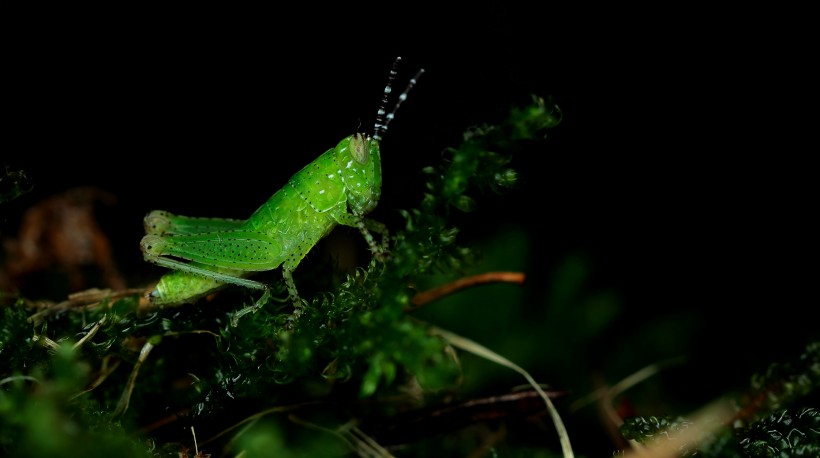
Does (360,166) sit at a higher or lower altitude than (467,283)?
higher

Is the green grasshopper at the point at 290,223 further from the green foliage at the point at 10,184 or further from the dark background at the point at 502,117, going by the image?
the dark background at the point at 502,117

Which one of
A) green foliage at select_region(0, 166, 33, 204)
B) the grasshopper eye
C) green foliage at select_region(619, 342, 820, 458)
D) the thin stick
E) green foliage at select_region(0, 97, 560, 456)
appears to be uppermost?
green foliage at select_region(0, 166, 33, 204)

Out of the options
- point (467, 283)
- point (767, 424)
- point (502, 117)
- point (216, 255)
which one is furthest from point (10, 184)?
point (767, 424)

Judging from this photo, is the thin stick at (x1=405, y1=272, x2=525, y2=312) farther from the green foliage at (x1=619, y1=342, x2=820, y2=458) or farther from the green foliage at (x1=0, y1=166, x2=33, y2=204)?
the green foliage at (x1=0, y1=166, x2=33, y2=204)

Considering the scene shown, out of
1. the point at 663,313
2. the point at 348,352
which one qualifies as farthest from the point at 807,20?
the point at 348,352

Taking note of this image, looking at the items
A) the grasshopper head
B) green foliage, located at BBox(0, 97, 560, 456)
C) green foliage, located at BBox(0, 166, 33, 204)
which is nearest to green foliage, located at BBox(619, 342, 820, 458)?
green foliage, located at BBox(0, 97, 560, 456)

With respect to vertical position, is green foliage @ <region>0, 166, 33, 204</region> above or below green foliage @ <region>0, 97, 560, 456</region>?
above

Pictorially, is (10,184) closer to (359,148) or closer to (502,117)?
(359,148)
